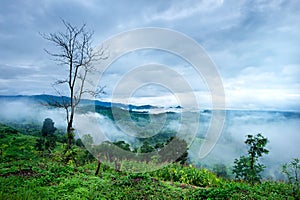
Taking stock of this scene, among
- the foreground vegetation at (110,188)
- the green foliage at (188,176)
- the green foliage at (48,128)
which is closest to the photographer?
the foreground vegetation at (110,188)

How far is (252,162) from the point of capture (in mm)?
9164

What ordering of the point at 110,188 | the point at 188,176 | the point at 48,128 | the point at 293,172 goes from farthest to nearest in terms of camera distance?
the point at 48,128, the point at 188,176, the point at 293,172, the point at 110,188

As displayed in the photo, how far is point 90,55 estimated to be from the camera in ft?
34.6

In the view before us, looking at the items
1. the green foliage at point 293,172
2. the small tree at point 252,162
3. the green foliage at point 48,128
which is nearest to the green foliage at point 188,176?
the small tree at point 252,162

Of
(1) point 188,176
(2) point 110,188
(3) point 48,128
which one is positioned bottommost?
(1) point 188,176

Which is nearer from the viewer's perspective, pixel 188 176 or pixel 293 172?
pixel 293 172

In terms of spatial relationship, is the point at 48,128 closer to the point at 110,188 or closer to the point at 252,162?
the point at 110,188

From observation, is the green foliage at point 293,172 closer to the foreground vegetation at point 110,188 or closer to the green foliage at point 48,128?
the foreground vegetation at point 110,188

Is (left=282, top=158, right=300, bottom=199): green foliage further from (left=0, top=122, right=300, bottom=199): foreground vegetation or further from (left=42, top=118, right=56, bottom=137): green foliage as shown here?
(left=42, top=118, right=56, bottom=137): green foliage

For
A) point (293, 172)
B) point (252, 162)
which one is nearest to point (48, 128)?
point (252, 162)

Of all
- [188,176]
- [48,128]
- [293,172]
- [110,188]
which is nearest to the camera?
[110,188]

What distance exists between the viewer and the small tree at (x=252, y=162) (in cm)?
903

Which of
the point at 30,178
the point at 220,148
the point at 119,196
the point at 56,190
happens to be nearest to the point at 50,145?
the point at 30,178

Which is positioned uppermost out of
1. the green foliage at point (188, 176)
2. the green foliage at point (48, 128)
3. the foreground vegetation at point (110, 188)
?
the green foliage at point (48, 128)
